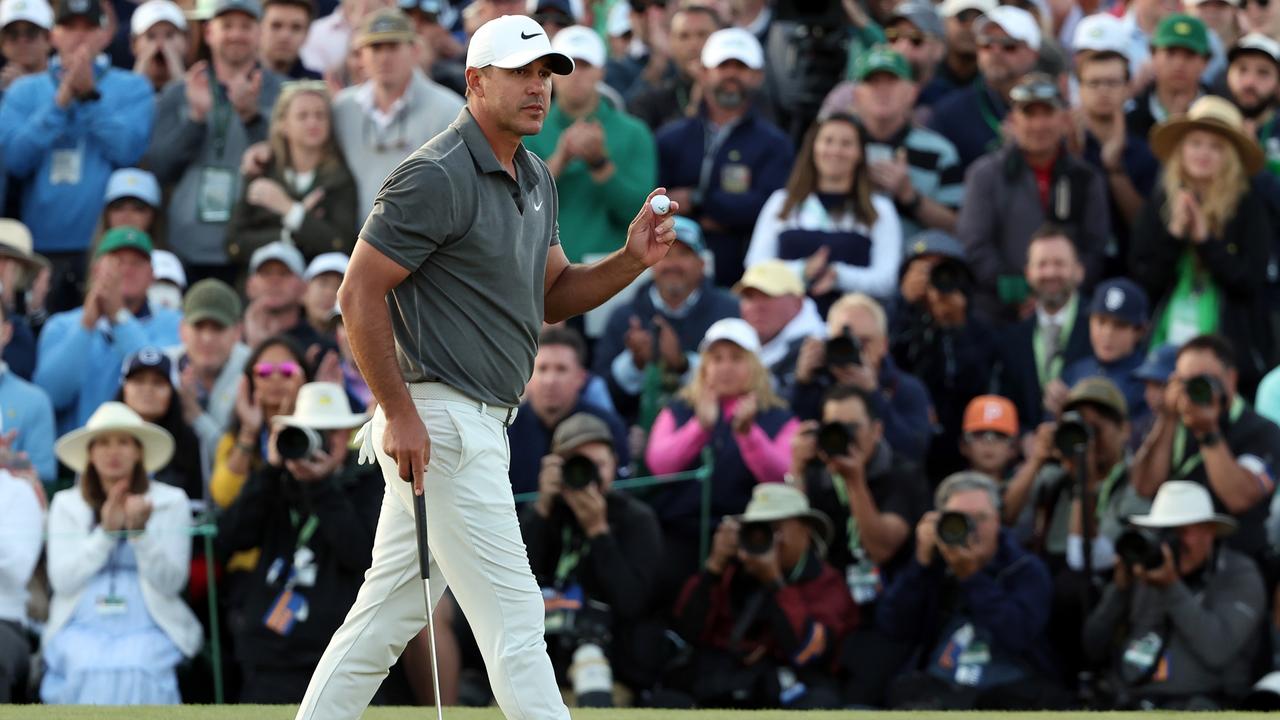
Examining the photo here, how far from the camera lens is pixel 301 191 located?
1202 centimetres

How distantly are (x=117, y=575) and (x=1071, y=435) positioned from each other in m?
4.29

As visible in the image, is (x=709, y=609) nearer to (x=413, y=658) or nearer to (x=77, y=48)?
(x=413, y=658)

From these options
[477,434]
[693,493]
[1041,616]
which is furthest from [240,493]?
[477,434]

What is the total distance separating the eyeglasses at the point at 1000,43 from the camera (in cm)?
1257

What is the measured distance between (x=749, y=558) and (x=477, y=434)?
13.5 feet

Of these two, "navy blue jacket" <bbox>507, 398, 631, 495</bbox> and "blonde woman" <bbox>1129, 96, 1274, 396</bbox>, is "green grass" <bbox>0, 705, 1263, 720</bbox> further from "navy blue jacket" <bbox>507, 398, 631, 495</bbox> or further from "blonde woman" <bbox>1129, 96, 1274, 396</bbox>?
"blonde woman" <bbox>1129, 96, 1274, 396</bbox>

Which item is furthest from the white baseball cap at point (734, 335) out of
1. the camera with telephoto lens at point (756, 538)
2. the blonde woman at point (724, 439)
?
the camera with telephoto lens at point (756, 538)

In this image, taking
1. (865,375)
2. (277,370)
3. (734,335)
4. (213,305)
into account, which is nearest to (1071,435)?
(865,375)

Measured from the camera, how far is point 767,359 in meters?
11.1

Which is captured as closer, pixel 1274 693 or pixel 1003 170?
pixel 1274 693

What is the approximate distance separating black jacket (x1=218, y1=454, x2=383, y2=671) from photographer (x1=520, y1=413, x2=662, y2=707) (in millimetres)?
775

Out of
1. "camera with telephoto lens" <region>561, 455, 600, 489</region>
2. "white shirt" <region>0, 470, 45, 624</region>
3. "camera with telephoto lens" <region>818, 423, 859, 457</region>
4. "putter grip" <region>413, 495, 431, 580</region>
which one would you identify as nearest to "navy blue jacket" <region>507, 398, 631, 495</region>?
"camera with telephoto lens" <region>561, 455, 600, 489</region>

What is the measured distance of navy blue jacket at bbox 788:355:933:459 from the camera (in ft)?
34.2

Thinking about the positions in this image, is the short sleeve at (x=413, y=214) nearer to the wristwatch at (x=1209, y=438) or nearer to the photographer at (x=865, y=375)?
the photographer at (x=865, y=375)
